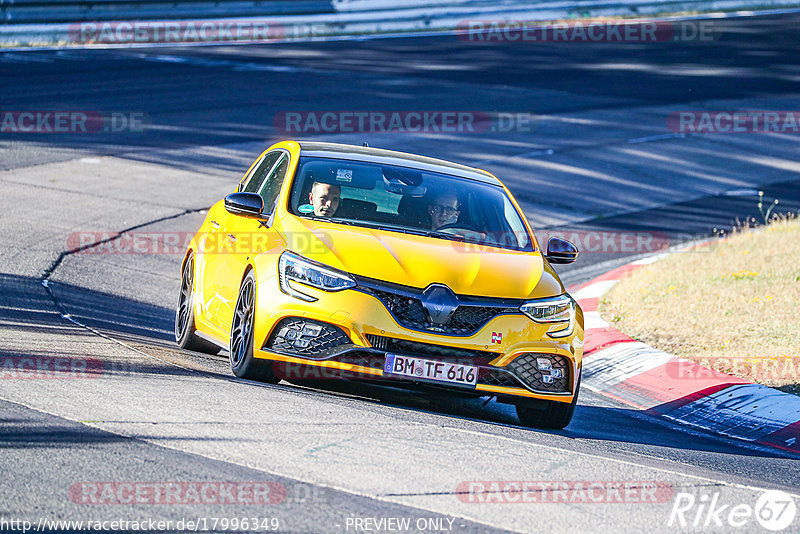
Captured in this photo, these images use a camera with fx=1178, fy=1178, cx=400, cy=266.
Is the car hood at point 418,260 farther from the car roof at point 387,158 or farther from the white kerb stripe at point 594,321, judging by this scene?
the white kerb stripe at point 594,321

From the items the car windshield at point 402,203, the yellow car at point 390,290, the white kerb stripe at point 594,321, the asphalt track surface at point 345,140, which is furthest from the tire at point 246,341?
the white kerb stripe at point 594,321

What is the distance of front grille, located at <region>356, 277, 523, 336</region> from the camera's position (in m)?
7.07

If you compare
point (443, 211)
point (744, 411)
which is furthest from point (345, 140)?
point (744, 411)

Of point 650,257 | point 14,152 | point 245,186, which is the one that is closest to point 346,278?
point 245,186

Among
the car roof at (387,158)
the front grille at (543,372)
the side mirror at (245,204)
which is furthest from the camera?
the car roof at (387,158)

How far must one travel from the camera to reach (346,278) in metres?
7.14

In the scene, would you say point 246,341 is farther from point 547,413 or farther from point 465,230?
point 547,413

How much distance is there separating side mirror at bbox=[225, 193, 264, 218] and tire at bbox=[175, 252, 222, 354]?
108cm

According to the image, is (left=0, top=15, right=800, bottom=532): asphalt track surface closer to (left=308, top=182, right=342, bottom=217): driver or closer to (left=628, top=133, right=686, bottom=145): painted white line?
(left=628, top=133, right=686, bottom=145): painted white line

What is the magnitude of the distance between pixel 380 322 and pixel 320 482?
1737 millimetres

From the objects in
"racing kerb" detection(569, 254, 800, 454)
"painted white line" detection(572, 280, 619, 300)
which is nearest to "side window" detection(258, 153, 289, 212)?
"racing kerb" detection(569, 254, 800, 454)

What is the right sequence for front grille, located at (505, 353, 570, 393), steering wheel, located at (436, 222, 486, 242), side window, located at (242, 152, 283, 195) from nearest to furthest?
front grille, located at (505, 353, 570, 393) → steering wheel, located at (436, 222, 486, 242) → side window, located at (242, 152, 283, 195)

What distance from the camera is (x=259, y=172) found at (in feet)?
30.9

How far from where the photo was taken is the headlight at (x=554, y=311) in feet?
24.3
